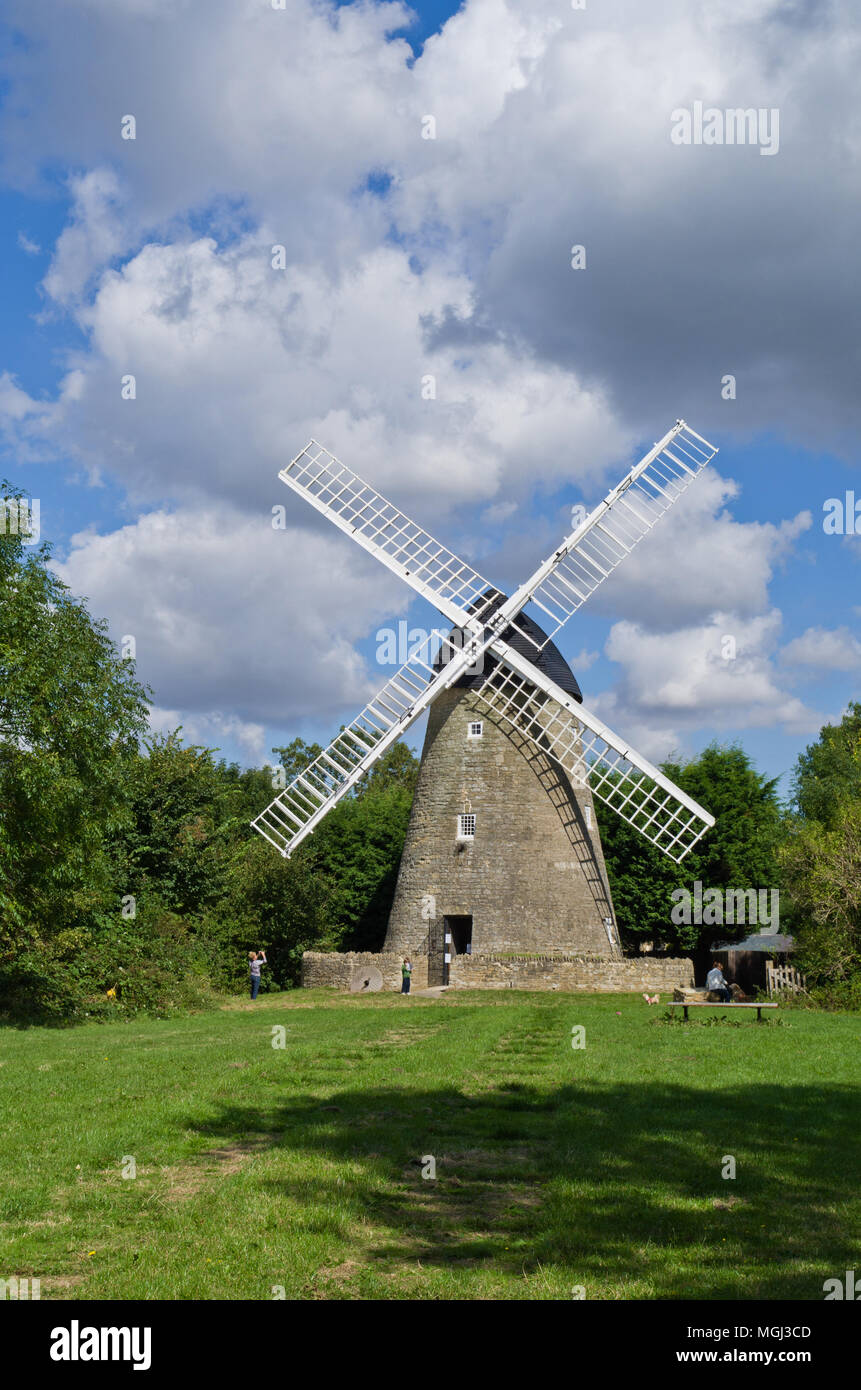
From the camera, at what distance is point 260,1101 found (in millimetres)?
10367

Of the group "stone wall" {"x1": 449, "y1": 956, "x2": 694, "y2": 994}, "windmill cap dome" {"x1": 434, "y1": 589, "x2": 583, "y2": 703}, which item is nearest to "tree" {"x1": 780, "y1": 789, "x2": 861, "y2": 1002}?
"stone wall" {"x1": 449, "y1": 956, "x2": 694, "y2": 994}

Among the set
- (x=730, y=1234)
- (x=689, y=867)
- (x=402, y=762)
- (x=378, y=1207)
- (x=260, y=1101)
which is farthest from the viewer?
(x=402, y=762)

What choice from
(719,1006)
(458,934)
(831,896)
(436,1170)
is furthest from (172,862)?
(436,1170)

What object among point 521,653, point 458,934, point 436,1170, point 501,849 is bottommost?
point 436,1170

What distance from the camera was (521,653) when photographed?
91.7 ft

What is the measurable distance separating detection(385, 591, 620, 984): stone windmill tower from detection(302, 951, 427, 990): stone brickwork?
1.19ft

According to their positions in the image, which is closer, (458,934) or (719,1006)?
(719,1006)

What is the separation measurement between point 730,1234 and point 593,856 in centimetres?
2216

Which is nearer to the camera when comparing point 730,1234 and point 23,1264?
point 23,1264

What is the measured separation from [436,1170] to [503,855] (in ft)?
65.5

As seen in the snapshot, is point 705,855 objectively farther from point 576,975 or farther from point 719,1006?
point 719,1006
